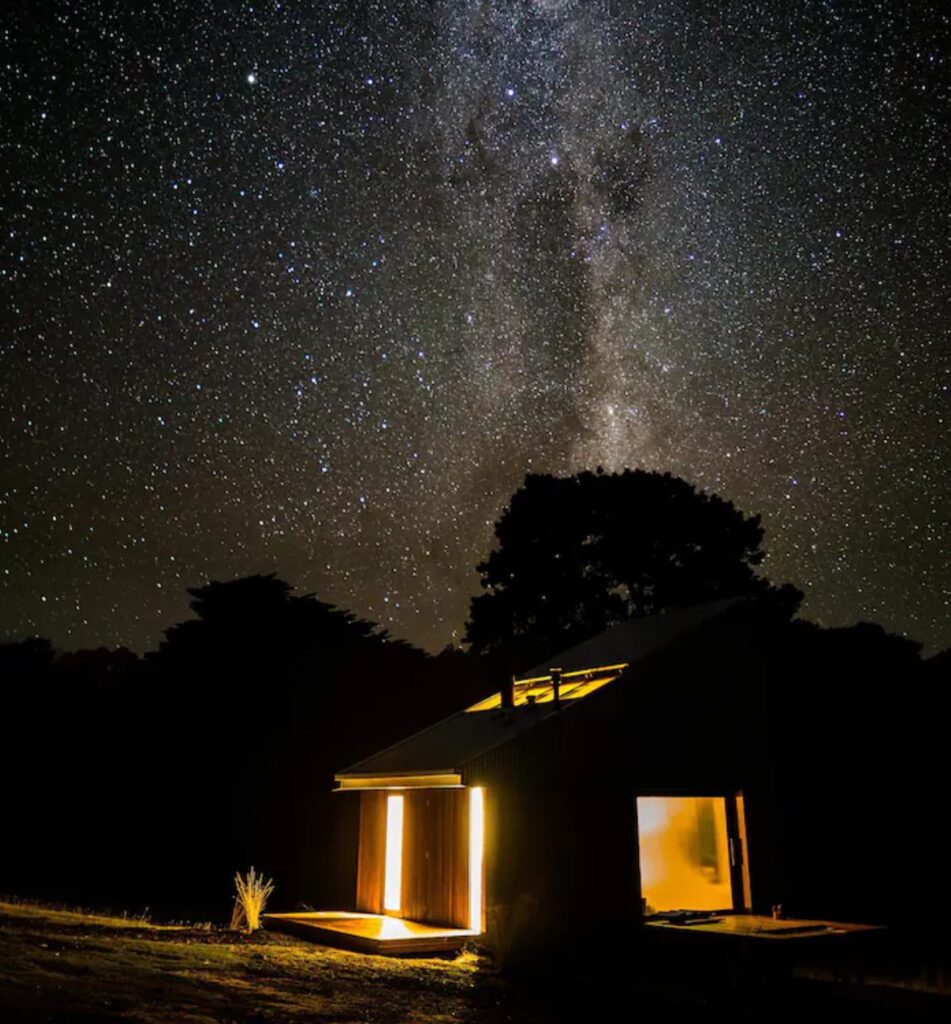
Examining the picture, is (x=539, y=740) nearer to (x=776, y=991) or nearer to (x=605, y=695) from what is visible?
(x=605, y=695)

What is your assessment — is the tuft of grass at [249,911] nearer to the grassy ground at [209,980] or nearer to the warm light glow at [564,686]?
the grassy ground at [209,980]

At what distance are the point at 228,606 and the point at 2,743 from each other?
7.48 metres

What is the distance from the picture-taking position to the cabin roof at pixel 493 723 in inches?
504

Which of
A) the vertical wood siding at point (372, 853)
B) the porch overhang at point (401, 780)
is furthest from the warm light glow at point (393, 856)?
the porch overhang at point (401, 780)

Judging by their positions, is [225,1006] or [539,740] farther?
[539,740]

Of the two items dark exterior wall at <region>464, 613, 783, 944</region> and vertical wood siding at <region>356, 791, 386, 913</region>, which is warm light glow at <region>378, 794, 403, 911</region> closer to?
vertical wood siding at <region>356, 791, 386, 913</region>

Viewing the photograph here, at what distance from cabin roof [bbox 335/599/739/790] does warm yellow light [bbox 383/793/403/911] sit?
0.56 metres

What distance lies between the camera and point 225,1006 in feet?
25.4

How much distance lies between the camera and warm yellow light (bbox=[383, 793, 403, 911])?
1419cm

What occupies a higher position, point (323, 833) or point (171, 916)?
point (323, 833)

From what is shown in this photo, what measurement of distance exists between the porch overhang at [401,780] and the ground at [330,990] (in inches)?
85.2

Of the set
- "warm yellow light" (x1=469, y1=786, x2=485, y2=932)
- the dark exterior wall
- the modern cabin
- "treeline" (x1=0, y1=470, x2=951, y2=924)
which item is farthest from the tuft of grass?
"treeline" (x1=0, y1=470, x2=951, y2=924)

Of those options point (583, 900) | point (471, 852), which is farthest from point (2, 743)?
point (583, 900)

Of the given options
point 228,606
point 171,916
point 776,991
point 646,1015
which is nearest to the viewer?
point 646,1015
